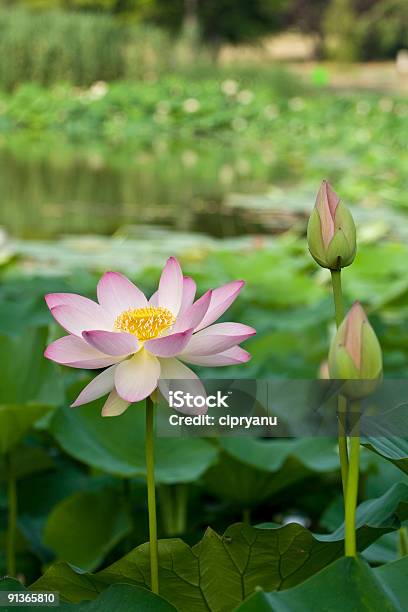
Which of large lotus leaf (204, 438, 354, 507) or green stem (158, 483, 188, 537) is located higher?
large lotus leaf (204, 438, 354, 507)

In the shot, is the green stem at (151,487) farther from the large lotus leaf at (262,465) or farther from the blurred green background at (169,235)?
the large lotus leaf at (262,465)

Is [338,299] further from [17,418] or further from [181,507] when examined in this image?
[181,507]

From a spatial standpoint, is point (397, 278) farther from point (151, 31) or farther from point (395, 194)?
point (151, 31)

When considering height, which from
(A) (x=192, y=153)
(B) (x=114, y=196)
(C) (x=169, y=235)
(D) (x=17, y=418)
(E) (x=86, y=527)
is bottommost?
(E) (x=86, y=527)

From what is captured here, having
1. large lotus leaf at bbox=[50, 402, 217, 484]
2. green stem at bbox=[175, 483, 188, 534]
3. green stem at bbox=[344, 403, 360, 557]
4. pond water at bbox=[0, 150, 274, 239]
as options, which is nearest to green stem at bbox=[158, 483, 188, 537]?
green stem at bbox=[175, 483, 188, 534]

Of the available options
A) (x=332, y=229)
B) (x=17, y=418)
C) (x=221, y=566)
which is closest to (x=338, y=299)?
(x=332, y=229)

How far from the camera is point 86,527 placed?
3.52 ft

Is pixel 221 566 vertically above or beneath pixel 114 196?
beneath

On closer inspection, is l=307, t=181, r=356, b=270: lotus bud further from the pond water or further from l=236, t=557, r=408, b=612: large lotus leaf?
the pond water

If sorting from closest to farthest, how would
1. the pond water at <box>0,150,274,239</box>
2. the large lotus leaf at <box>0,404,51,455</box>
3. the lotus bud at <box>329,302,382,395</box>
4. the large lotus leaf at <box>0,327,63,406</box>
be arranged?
1. the lotus bud at <box>329,302,382,395</box>
2. the large lotus leaf at <box>0,404,51,455</box>
3. the large lotus leaf at <box>0,327,63,406</box>
4. the pond water at <box>0,150,274,239</box>

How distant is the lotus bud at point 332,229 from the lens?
1.41ft

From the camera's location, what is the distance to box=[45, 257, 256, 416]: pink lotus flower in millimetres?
405

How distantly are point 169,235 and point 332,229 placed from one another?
137 inches

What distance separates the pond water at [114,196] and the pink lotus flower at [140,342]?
345cm
